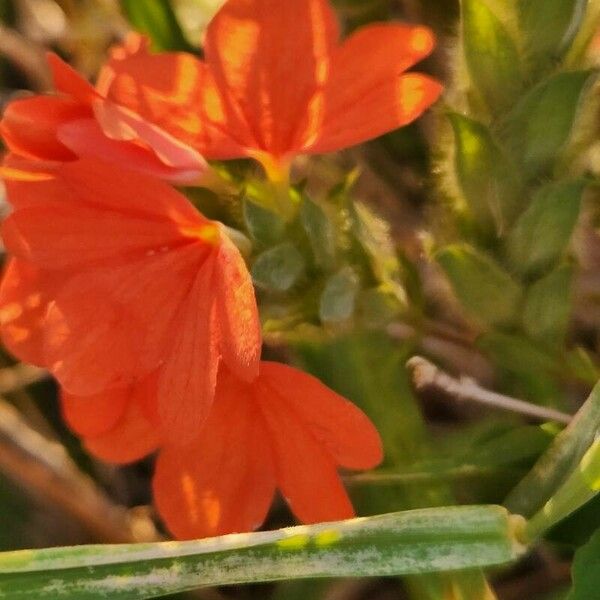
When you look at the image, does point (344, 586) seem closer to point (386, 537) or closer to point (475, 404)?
point (475, 404)

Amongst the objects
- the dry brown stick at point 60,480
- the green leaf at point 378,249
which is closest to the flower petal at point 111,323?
the green leaf at point 378,249

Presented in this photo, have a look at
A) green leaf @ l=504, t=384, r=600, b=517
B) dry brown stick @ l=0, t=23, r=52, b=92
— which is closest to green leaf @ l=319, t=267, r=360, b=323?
green leaf @ l=504, t=384, r=600, b=517

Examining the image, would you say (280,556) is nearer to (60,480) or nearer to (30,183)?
(30,183)

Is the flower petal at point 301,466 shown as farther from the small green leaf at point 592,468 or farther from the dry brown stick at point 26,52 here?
the dry brown stick at point 26,52

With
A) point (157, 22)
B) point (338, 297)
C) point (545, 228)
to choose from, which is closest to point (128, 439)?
point (338, 297)

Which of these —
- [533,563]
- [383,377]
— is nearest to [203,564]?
[383,377]

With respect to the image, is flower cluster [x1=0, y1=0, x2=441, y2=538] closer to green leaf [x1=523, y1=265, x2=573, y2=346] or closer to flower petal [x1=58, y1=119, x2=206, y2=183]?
flower petal [x1=58, y1=119, x2=206, y2=183]
